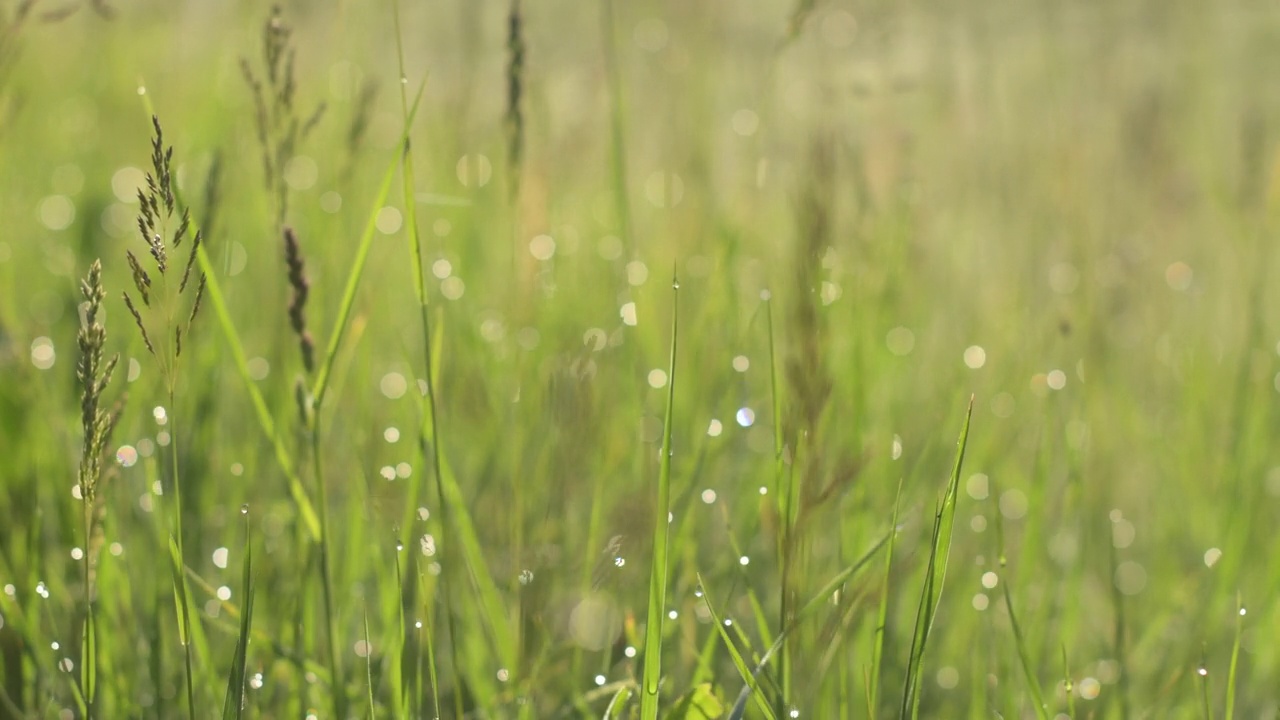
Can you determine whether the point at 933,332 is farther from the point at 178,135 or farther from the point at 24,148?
the point at 24,148

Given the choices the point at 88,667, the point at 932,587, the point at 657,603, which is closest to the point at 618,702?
the point at 657,603

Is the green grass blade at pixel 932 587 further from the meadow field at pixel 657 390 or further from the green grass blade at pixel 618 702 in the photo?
the green grass blade at pixel 618 702

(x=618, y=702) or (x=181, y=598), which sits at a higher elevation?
(x=181, y=598)

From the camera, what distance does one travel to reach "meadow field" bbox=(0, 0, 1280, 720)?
1100 mm

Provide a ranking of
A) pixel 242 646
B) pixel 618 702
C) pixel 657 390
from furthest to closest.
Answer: pixel 657 390 → pixel 618 702 → pixel 242 646

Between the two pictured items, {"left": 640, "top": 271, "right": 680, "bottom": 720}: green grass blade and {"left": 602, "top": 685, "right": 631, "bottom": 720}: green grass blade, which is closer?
{"left": 640, "top": 271, "right": 680, "bottom": 720}: green grass blade

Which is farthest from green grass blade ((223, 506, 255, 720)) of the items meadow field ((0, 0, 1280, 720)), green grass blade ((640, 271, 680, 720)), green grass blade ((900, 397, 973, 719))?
green grass blade ((900, 397, 973, 719))

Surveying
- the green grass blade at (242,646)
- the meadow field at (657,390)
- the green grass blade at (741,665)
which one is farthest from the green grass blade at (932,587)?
the green grass blade at (242,646)

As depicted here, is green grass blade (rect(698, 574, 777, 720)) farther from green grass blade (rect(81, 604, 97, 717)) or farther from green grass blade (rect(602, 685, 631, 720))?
green grass blade (rect(81, 604, 97, 717))

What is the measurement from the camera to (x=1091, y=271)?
2.16m

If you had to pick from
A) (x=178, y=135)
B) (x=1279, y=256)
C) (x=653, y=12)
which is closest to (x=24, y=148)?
(x=178, y=135)

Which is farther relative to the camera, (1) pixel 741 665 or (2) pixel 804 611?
(2) pixel 804 611

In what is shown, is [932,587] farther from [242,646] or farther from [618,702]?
[242,646]

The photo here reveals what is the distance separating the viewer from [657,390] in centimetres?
191
